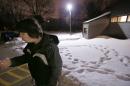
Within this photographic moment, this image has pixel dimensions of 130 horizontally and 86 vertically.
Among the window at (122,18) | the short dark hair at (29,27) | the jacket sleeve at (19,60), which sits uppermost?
the window at (122,18)

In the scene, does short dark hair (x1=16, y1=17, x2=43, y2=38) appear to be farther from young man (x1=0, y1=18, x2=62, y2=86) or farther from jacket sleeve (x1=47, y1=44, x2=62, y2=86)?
jacket sleeve (x1=47, y1=44, x2=62, y2=86)

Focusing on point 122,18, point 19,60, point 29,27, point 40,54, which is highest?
point 122,18

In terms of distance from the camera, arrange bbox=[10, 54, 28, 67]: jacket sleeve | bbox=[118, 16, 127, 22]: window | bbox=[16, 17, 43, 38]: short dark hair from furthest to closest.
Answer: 1. bbox=[118, 16, 127, 22]: window
2. bbox=[10, 54, 28, 67]: jacket sleeve
3. bbox=[16, 17, 43, 38]: short dark hair

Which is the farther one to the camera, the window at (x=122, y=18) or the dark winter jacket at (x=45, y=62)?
the window at (x=122, y=18)

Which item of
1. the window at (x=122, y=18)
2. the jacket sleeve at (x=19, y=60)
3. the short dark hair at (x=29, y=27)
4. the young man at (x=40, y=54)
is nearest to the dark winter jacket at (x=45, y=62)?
the young man at (x=40, y=54)

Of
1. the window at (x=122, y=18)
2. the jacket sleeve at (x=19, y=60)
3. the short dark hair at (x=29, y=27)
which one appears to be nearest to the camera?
the short dark hair at (x=29, y=27)

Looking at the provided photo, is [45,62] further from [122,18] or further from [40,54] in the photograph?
[122,18]

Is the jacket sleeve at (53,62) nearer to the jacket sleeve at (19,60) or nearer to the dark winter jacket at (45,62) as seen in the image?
the dark winter jacket at (45,62)

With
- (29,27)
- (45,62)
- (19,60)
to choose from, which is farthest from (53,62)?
(19,60)

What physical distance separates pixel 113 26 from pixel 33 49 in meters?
17.4

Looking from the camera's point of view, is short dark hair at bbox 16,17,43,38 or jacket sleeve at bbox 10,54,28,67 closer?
short dark hair at bbox 16,17,43,38

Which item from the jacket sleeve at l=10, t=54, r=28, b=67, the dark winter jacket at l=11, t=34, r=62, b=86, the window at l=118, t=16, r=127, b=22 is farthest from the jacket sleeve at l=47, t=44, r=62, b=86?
the window at l=118, t=16, r=127, b=22

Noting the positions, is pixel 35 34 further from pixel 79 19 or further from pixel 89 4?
pixel 79 19

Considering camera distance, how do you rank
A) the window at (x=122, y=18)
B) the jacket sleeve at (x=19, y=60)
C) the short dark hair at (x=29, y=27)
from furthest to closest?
the window at (x=122, y=18) < the jacket sleeve at (x=19, y=60) < the short dark hair at (x=29, y=27)
